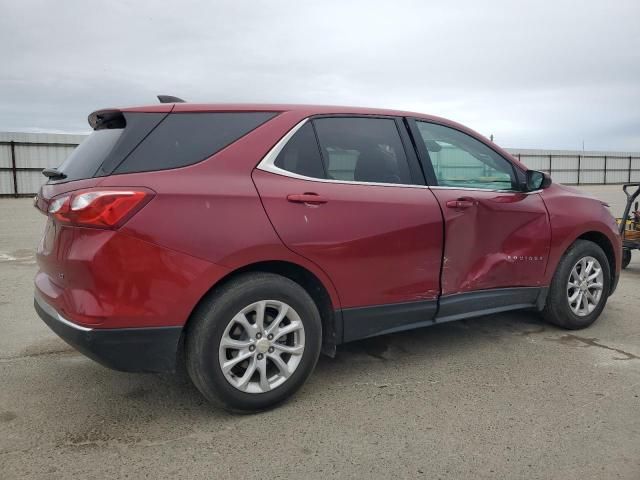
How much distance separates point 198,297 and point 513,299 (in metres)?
2.50

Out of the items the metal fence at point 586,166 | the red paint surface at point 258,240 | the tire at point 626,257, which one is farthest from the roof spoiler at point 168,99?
the metal fence at point 586,166

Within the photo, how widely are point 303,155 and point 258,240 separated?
633 mm

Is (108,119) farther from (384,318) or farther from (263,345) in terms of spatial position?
(384,318)

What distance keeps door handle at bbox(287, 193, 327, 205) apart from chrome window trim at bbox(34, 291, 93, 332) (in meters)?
1.21

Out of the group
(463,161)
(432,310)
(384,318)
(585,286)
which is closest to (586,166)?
(585,286)

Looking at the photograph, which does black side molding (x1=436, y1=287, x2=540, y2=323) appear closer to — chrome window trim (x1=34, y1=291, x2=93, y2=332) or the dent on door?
the dent on door

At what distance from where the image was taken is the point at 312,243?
295 centimetres

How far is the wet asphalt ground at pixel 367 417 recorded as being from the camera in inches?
95.2

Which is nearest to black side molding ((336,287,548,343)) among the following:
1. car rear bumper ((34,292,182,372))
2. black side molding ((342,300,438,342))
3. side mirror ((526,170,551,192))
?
black side molding ((342,300,438,342))

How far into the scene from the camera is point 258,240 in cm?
276

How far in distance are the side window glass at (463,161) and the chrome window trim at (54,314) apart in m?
2.37

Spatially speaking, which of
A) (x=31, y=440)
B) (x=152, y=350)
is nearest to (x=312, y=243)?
(x=152, y=350)

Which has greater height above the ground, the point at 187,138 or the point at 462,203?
the point at 187,138

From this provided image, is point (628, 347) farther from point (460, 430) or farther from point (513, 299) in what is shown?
point (460, 430)
